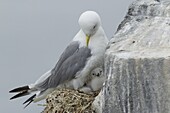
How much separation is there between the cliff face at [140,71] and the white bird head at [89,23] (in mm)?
1182

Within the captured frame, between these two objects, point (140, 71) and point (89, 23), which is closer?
point (140, 71)

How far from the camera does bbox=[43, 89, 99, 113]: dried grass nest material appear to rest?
6.43 meters

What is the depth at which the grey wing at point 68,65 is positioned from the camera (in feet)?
22.1

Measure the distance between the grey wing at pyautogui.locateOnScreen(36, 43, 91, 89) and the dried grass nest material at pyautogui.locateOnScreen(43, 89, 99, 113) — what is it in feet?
0.78

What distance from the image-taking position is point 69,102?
6.54 m

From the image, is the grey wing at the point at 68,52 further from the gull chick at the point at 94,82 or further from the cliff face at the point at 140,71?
the cliff face at the point at 140,71

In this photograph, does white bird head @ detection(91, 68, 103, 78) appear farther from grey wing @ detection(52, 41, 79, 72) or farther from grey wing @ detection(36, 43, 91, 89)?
grey wing @ detection(52, 41, 79, 72)

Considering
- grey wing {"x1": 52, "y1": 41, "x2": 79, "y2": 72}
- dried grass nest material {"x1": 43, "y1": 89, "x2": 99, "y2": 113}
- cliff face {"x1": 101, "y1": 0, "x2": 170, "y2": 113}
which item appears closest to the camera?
cliff face {"x1": 101, "y1": 0, "x2": 170, "y2": 113}

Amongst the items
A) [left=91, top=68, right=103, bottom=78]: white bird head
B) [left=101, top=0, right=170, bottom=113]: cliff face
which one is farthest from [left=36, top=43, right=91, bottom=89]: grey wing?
[left=101, top=0, right=170, bottom=113]: cliff face

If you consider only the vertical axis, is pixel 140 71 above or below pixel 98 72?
above

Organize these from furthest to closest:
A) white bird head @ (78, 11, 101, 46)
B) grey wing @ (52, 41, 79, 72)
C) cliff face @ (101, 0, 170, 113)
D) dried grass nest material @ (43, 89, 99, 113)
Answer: grey wing @ (52, 41, 79, 72) < white bird head @ (78, 11, 101, 46) < dried grass nest material @ (43, 89, 99, 113) < cliff face @ (101, 0, 170, 113)

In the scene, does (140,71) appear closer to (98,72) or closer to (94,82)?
(98,72)

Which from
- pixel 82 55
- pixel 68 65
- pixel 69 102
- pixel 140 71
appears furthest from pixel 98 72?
pixel 140 71

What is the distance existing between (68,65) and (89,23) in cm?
58
